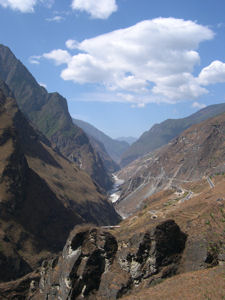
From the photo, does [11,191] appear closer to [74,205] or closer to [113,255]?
[74,205]

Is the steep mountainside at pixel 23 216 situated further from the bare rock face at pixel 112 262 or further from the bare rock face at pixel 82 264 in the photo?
the bare rock face at pixel 112 262

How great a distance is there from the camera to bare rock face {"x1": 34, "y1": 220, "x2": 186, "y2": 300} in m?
33.3

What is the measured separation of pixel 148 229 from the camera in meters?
36.2

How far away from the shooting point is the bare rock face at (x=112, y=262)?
33281 mm

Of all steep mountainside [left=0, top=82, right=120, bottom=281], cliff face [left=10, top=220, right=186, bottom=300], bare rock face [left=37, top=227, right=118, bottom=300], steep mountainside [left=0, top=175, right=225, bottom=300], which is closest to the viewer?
steep mountainside [left=0, top=175, right=225, bottom=300]

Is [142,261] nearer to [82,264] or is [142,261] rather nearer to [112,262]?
[112,262]

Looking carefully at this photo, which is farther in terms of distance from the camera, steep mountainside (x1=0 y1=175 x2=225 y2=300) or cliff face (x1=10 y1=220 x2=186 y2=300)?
cliff face (x1=10 y1=220 x2=186 y2=300)

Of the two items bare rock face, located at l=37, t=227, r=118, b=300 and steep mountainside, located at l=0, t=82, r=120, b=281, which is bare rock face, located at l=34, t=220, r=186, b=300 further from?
steep mountainside, located at l=0, t=82, r=120, b=281

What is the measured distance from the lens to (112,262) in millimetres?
35438

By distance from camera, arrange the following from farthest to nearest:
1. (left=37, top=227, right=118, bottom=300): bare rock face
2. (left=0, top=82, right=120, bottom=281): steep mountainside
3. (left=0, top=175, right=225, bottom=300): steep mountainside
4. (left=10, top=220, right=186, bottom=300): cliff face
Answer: (left=0, top=82, right=120, bottom=281): steep mountainside < (left=37, top=227, right=118, bottom=300): bare rock face < (left=10, top=220, right=186, bottom=300): cliff face < (left=0, top=175, right=225, bottom=300): steep mountainside

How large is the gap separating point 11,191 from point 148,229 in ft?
334

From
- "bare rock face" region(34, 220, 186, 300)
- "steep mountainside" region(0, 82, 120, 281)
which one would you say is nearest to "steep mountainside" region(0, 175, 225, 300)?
"bare rock face" region(34, 220, 186, 300)

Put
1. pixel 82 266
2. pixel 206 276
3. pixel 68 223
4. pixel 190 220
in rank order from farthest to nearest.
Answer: pixel 68 223 → pixel 190 220 → pixel 82 266 → pixel 206 276

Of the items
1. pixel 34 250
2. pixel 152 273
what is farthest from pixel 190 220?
pixel 34 250
